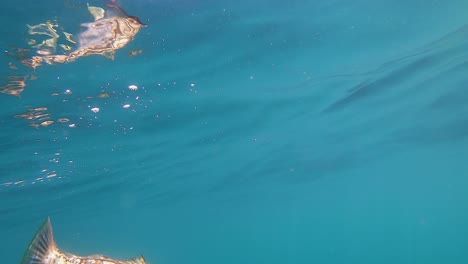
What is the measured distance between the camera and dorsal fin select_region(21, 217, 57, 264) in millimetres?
3730

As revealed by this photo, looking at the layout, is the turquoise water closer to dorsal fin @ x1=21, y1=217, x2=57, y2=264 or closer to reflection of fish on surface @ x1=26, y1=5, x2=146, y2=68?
reflection of fish on surface @ x1=26, y1=5, x2=146, y2=68

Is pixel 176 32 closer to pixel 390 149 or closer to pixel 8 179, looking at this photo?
pixel 8 179

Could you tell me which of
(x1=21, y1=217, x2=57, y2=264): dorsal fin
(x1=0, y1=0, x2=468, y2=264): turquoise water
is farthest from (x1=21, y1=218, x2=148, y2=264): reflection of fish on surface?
(x1=0, y1=0, x2=468, y2=264): turquoise water

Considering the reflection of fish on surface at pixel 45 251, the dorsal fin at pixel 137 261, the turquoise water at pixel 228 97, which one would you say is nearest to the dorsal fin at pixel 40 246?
the reflection of fish on surface at pixel 45 251

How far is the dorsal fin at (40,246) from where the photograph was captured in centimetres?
373

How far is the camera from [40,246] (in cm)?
379

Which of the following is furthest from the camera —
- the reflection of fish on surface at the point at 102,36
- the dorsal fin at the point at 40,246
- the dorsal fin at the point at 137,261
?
the reflection of fish on surface at the point at 102,36

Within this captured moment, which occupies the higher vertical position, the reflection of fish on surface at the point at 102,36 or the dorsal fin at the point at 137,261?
the reflection of fish on surface at the point at 102,36

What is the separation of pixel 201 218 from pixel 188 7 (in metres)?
56.8

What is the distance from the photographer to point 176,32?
36.4ft

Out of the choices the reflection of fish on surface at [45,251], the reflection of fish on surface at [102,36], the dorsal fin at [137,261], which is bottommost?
the dorsal fin at [137,261]

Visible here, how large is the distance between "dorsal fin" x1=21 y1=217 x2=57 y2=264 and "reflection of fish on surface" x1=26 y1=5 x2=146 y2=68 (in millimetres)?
7071

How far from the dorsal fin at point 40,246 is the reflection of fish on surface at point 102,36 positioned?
7.07 meters

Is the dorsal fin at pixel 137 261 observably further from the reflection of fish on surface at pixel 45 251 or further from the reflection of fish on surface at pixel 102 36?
the reflection of fish on surface at pixel 102 36
